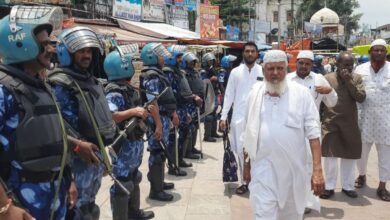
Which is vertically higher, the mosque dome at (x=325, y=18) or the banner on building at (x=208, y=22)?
the mosque dome at (x=325, y=18)

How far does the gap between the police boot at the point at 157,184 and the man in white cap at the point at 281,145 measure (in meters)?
1.94

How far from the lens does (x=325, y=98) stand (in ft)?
15.9

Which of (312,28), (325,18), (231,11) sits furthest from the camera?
(325,18)

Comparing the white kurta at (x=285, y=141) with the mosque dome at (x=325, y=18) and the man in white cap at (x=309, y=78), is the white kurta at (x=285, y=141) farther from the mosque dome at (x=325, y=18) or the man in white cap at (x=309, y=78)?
the mosque dome at (x=325, y=18)

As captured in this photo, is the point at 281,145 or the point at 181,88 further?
the point at 181,88

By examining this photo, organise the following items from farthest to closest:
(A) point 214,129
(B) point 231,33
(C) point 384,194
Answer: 1. (B) point 231,33
2. (A) point 214,129
3. (C) point 384,194

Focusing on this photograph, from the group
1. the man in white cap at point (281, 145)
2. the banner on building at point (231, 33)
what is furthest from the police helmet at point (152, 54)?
the banner on building at point (231, 33)

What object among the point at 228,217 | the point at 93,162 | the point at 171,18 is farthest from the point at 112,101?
the point at 171,18

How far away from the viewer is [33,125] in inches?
86.6

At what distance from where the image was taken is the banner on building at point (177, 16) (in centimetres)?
2291

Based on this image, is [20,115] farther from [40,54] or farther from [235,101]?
[235,101]

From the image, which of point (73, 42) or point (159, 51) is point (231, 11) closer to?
point (159, 51)

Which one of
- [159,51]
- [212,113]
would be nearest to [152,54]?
[159,51]

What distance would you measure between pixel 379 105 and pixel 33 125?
474 centimetres
